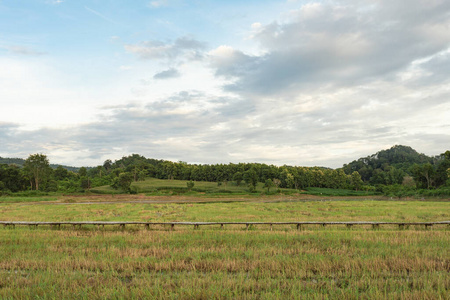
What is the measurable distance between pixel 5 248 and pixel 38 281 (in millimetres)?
6373

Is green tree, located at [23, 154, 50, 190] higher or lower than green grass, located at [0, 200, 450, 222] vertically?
higher

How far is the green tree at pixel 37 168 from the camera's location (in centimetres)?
10106

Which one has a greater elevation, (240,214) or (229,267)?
(229,267)

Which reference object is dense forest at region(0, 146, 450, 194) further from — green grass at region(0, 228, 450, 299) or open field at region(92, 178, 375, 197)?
green grass at region(0, 228, 450, 299)

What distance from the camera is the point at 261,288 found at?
7203mm

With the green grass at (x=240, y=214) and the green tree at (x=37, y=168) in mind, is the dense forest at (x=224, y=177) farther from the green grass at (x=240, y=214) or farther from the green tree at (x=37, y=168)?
the green grass at (x=240, y=214)

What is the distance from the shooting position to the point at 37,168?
10194 centimetres

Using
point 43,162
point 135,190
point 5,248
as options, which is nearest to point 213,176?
point 135,190

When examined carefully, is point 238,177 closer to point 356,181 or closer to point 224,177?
point 224,177

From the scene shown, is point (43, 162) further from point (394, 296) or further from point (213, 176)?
point (394, 296)

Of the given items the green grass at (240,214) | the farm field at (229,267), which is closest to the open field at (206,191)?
the green grass at (240,214)

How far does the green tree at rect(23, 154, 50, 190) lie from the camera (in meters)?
101

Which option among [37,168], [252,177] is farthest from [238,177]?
[37,168]

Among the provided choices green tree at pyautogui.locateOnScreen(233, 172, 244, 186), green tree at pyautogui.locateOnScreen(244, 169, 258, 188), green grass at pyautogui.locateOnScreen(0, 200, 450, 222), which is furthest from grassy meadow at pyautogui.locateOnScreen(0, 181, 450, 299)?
green tree at pyautogui.locateOnScreen(233, 172, 244, 186)
